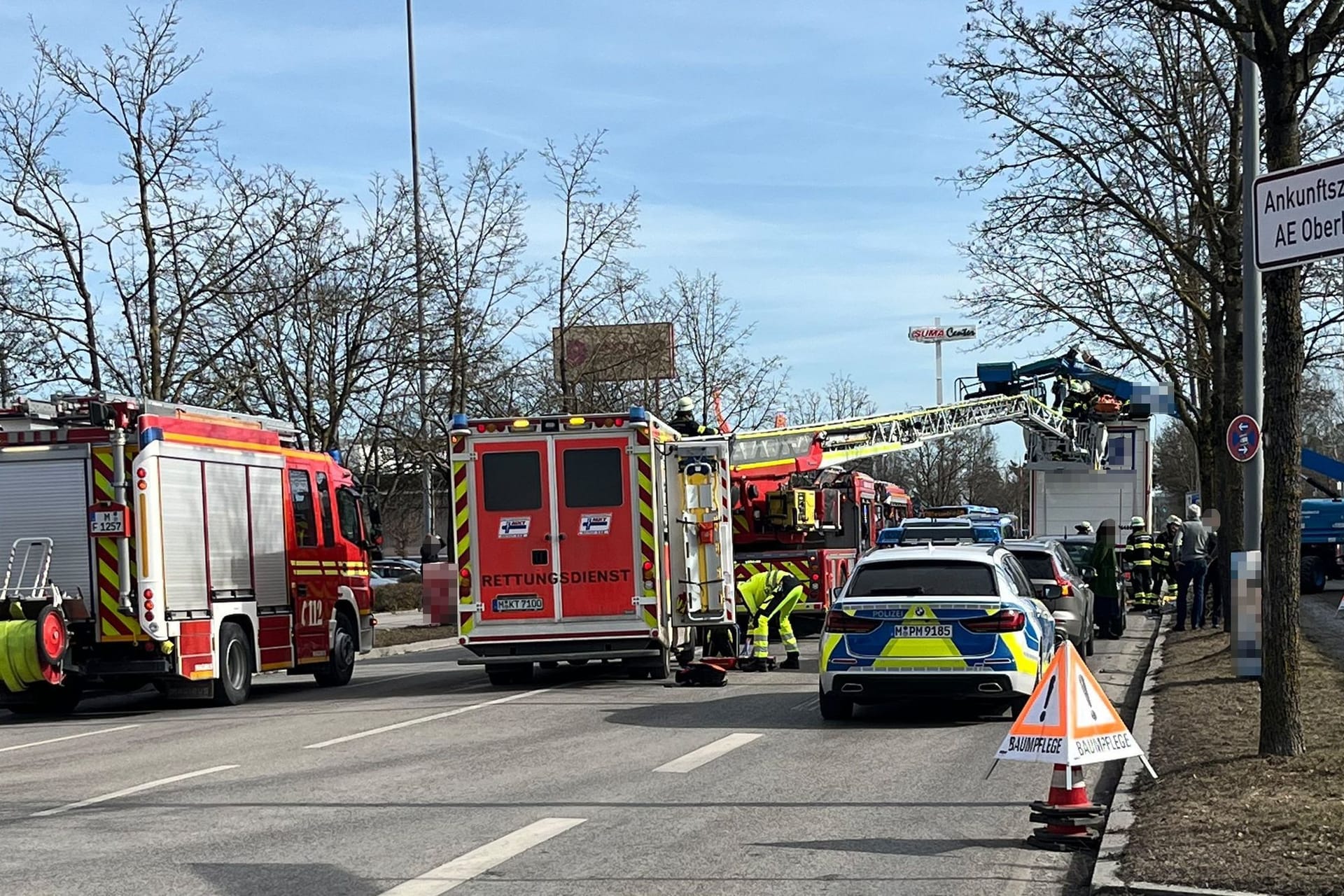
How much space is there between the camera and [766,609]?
18.8 meters

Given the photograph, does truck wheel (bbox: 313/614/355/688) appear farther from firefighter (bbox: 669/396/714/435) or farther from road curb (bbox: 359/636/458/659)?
road curb (bbox: 359/636/458/659)

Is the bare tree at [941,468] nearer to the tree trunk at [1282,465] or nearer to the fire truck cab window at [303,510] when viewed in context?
the fire truck cab window at [303,510]

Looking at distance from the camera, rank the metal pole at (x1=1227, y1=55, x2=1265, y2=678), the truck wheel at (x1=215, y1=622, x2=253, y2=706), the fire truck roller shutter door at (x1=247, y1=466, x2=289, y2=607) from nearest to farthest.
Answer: the metal pole at (x1=1227, y1=55, x2=1265, y2=678) → the truck wheel at (x1=215, y1=622, x2=253, y2=706) → the fire truck roller shutter door at (x1=247, y1=466, x2=289, y2=607)

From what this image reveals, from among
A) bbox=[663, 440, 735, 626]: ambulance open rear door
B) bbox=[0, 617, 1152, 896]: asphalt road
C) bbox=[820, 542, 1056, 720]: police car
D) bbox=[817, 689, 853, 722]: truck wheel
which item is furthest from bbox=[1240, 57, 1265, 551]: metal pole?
bbox=[663, 440, 735, 626]: ambulance open rear door

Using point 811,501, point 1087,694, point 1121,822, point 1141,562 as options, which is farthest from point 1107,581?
point 1121,822

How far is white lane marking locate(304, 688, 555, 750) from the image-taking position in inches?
520

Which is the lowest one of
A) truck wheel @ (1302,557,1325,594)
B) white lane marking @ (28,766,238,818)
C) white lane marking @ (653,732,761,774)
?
truck wheel @ (1302,557,1325,594)

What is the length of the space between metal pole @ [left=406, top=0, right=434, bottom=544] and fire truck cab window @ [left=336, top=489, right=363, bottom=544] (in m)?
2.97

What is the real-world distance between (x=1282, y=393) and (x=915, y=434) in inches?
866

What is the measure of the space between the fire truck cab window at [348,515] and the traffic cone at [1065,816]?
44.0 ft

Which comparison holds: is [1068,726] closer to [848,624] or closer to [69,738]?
[848,624]

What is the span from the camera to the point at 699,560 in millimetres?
18844

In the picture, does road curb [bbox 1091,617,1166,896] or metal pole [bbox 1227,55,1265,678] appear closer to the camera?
road curb [bbox 1091,617,1166,896]

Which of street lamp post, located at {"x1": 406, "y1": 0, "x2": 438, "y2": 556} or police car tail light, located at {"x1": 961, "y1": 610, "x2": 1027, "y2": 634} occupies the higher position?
street lamp post, located at {"x1": 406, "y1": 0, "x2": 438, "y2": 556}
